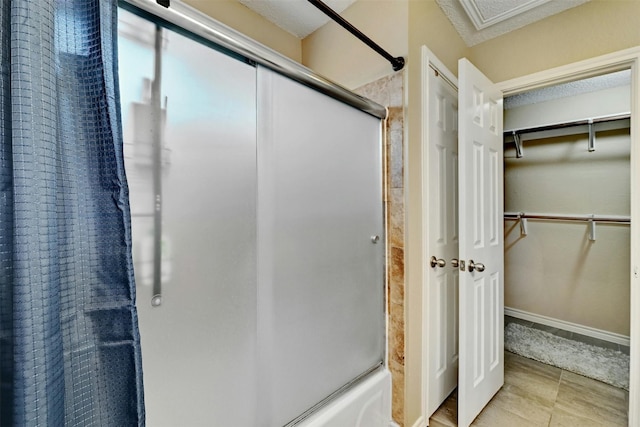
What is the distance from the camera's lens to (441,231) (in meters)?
1.71

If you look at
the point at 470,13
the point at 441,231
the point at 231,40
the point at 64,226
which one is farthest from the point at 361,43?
the point at 64,226

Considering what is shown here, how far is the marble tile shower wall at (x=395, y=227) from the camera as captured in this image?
1.44 metres

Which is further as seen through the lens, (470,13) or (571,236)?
(571,236)

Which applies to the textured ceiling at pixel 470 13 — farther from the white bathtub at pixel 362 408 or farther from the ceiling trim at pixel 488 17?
the white bathtub at pixel 362 408

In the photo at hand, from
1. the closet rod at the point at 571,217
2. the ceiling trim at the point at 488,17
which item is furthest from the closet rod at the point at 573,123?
the ceiling trim at the point at 488,17

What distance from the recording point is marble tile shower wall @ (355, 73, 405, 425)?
144 centimetres

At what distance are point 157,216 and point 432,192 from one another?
1.40m

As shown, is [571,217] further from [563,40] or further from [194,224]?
[194,224]

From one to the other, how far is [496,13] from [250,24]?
1.56 m

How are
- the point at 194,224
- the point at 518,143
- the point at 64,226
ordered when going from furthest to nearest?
the point at 518,143
the point at 194,224
the point at 64,226

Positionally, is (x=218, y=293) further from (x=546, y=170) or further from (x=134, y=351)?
(x=546, y=170)

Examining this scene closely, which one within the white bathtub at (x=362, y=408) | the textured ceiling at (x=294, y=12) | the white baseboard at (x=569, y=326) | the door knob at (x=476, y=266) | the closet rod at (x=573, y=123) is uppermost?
the textured ceiling at (x=294, y=12)

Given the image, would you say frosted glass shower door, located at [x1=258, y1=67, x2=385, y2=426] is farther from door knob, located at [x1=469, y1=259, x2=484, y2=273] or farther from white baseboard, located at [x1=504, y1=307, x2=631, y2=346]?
white baseboard, located at [x1=504, y1=307, x2=631, y2=346]

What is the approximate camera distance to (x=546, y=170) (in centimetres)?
283
